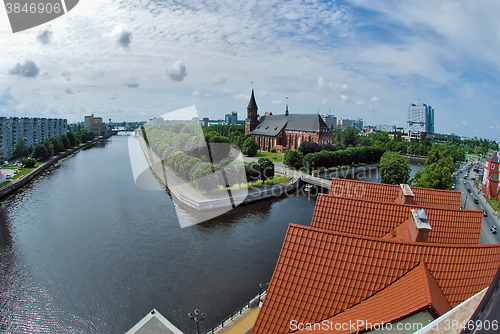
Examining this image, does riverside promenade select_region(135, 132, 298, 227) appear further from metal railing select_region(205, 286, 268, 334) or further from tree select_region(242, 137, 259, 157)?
tree select_region(242, 137, 259, 157)

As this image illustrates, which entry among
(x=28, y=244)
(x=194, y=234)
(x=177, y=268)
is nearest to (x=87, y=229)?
(x=28, y=244)

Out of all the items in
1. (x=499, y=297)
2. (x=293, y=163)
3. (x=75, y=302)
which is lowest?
(x=75, y=302)

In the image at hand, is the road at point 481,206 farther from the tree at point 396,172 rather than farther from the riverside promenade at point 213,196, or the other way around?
the riverside promenade at point 213,196

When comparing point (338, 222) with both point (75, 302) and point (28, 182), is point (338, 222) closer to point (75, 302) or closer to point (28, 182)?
point (75, 302)

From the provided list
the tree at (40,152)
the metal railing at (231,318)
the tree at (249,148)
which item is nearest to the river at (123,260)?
the metal railing at (231,318)

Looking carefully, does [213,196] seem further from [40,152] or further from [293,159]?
[40,152]

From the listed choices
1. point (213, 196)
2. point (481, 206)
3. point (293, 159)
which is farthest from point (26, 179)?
point (481, 206)

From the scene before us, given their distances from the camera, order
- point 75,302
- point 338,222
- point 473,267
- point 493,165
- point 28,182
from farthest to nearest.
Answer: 1. point 28,182
2. point 493,165
3. point 75,302
4. point 338,222
5. point 473,267
